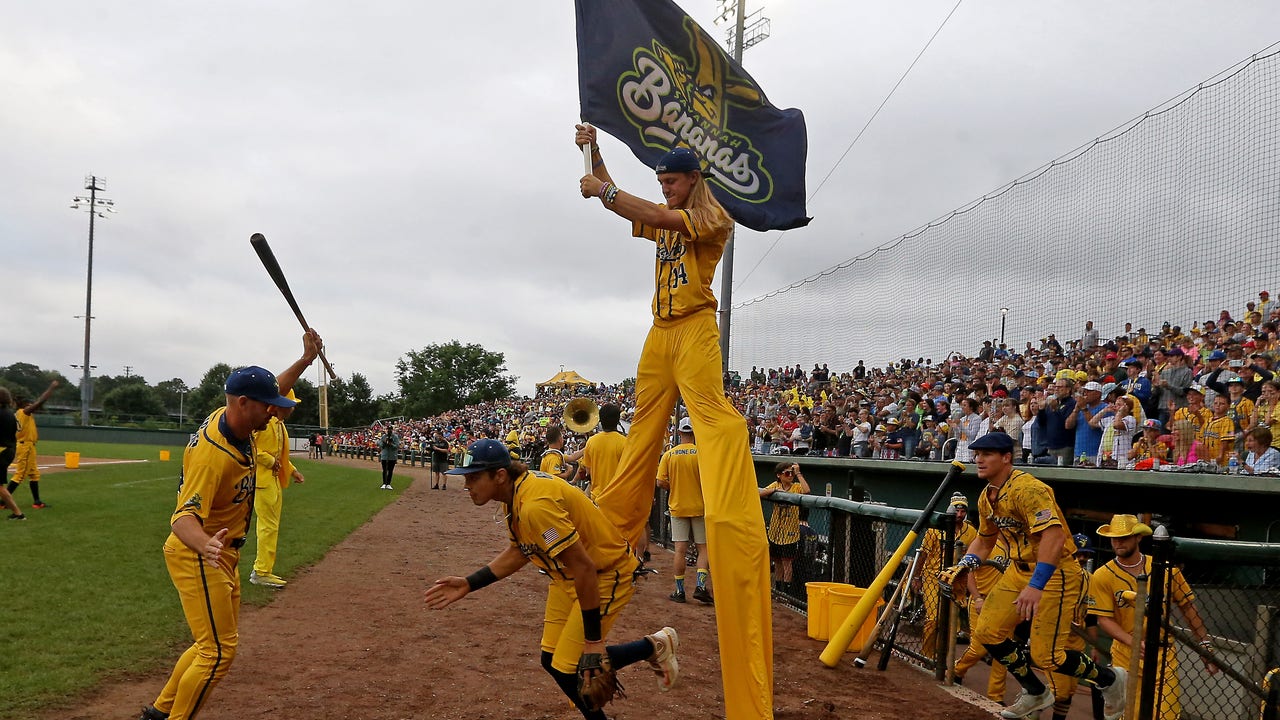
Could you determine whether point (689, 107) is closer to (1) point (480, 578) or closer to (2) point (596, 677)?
(1) point (480, 578)

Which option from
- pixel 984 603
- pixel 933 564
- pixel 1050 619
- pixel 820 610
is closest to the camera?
pixel 1050 619

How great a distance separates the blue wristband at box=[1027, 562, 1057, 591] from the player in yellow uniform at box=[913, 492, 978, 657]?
5.80 ft

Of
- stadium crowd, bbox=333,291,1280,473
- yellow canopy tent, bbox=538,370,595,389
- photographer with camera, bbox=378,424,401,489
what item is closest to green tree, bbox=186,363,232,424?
yellow canopy tent, bbox=538,370,595,389

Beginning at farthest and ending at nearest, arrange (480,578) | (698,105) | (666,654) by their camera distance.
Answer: (698,105) < (666,654) < (480,578)

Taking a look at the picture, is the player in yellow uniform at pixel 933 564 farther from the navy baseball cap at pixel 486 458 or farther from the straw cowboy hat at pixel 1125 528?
the navy baseball cap at pixel 486 458

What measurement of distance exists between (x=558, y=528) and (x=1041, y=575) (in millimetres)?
Answer: 3194

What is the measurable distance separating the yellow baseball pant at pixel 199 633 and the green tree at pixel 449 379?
98763mm

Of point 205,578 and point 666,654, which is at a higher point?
point 205,578

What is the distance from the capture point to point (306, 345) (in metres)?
5.83

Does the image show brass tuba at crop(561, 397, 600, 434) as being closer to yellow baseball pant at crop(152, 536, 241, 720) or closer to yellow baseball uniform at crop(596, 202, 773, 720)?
yellow baseball uniform at crop(596, 202, 773, 720)

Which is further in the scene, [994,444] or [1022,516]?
[994,444]

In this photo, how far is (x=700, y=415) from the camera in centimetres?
438

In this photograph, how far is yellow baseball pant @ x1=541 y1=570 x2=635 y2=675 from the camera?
4859 mm

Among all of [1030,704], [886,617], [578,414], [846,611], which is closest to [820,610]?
[846,611]
